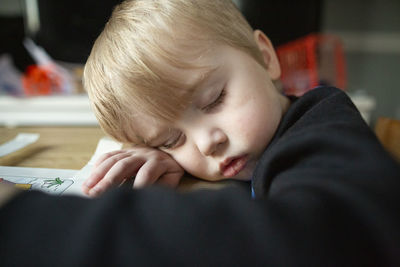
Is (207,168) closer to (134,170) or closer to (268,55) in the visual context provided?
(134,170)

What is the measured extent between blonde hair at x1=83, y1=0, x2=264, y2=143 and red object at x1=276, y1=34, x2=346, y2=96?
820 mm

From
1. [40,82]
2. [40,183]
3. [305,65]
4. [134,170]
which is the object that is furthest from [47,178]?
[305,65]

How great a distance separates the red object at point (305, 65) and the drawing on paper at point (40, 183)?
1.00 metres

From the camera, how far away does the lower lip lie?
0.47 m

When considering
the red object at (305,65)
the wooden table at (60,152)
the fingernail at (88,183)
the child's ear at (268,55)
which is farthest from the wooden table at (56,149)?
the red object at (305,65)

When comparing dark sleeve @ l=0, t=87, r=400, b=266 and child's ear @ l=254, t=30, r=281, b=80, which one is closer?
dark sleeve @ l=0, t=87, r=400, b=266

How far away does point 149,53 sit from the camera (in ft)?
1.44

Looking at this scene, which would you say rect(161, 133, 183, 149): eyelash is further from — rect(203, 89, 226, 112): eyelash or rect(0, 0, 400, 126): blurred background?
rect(0, 0, 400, 126): blurred background

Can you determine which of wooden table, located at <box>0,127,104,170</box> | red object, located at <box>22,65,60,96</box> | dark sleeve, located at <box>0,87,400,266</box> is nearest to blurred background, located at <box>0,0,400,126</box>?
red object, located at <box>22,65,60,96</box>

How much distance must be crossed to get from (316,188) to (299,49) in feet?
4.06

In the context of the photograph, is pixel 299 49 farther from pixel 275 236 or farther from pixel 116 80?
pixel 275 236

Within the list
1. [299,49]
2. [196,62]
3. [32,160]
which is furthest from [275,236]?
[299,49]

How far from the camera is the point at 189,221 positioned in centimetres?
22

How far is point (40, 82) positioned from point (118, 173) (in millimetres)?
1132
